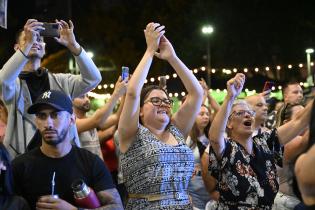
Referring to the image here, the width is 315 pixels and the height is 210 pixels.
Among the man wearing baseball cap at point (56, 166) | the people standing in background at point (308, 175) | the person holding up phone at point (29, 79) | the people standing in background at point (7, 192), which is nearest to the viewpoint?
the people standing in background at point (308, 175)

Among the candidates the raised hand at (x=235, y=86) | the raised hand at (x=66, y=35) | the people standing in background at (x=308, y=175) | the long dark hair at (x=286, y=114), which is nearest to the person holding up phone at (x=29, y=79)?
the raised hand at (x=66, y=35)

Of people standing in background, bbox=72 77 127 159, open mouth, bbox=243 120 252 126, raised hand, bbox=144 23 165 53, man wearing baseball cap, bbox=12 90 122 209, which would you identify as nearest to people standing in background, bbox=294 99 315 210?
man wearing baseball cap, bbox=12 90 122 209

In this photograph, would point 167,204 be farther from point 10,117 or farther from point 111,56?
point 111,56

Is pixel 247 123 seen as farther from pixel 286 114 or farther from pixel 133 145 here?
pixel 133 145

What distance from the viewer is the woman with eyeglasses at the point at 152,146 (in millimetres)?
4301

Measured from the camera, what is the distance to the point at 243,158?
5035 millimetres

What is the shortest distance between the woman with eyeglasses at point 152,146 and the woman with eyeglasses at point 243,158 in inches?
18.0

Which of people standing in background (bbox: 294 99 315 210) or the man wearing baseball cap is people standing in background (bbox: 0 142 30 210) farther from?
Result: people standing in background (bbox: 294 99 315 210)

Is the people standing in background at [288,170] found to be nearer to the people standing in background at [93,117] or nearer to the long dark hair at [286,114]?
the long dark hair at [286,114]

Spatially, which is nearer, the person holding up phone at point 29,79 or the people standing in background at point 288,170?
the person holding up phone at point 29,79

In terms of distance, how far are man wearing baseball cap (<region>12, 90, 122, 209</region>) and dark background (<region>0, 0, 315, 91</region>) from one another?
47.0ft

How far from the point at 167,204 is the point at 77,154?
81 cm

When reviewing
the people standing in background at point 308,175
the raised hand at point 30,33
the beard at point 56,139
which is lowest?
the people standing in background at point 308,175

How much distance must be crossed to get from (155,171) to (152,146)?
7.7 inches
